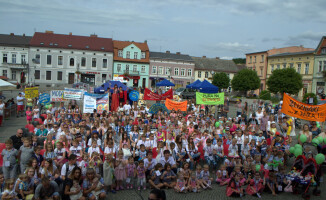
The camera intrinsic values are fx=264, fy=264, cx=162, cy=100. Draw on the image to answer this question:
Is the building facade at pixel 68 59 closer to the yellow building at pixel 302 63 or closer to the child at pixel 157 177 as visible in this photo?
the yellow building at pixel 302 63

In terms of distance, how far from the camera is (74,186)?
641 cm

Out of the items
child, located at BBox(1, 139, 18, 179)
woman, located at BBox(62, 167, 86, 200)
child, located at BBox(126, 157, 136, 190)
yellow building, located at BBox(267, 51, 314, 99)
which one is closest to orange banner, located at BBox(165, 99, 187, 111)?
child, located at BBox(126, 157, 136, 190)

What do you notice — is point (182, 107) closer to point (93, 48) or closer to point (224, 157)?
point (224, 157)

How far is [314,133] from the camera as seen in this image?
10.7 meters

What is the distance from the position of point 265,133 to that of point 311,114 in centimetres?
204

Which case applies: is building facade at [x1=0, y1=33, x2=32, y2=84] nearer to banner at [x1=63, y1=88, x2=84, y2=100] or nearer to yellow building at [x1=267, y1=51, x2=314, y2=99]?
banner at [x1=63, y1=88, x2=84, y2=100]

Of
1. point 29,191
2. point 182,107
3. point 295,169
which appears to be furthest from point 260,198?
point 182,107

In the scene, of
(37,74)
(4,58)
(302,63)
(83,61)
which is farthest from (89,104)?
(302,63)

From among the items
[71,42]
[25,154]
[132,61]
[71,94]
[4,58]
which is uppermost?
[71,42]

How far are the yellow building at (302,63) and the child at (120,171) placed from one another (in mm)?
45022

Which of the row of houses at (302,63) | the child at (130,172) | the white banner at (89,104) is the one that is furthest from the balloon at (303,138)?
the row of houses at (302,63)

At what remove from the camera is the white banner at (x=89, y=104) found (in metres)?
12.7

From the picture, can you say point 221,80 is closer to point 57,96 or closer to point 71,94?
point 71,94

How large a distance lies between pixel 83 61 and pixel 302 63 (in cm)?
3944
